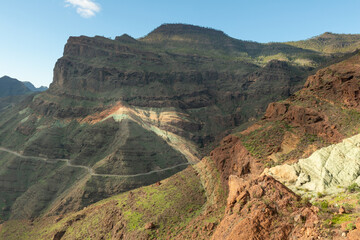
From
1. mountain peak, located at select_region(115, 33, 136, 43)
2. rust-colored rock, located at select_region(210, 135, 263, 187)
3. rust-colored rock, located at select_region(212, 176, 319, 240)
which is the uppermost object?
mountain peak, located at select_region(115, 33, 136, 43)

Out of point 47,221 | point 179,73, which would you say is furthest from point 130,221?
point 179,73

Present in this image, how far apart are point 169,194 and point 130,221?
26.4 ft

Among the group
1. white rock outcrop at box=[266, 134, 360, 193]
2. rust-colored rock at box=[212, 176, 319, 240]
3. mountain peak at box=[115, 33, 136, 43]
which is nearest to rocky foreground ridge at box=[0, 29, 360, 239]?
rust-colored rock at box=[212, 176, 319, 240]

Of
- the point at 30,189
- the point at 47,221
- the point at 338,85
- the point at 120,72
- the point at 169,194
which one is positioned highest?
the point at 120,72

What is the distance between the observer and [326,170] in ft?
89.5

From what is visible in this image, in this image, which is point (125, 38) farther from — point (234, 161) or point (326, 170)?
point (326, 170)

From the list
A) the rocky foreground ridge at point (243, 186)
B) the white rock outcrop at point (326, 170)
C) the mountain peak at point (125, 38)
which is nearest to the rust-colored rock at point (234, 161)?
the rocky foreground ridge at point (243, 186)

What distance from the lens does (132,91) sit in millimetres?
131125

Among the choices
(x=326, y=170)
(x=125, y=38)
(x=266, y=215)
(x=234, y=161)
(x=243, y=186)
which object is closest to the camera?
(x=266, y=215)

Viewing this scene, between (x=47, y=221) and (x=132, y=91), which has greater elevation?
(x=132, y=91)

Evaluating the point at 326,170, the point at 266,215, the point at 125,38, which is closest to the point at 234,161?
the point at 326,170

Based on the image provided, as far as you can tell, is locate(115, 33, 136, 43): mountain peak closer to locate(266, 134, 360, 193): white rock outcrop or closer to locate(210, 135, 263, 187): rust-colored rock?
locate(210, 135, 263, 187): rust-colored rock

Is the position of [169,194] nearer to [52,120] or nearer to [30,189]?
[30,189]

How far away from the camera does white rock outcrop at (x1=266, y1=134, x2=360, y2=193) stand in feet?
83.5
